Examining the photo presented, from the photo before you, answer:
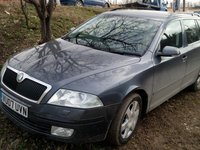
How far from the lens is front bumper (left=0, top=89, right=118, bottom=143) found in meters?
3.07

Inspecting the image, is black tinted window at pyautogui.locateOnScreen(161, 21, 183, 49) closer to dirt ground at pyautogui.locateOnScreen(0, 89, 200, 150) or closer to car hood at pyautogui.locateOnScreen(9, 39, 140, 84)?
car hood at pyautogui.locateOnScreen(9, 39, 140, 84)

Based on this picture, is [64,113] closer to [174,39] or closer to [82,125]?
[82,125]

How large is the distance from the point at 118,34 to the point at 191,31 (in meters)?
1.71

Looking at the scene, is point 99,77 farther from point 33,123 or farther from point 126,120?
point 33,123

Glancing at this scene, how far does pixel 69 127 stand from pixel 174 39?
2.47m

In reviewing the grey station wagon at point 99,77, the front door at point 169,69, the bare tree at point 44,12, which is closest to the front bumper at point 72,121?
the grey station wagon at point 99,77

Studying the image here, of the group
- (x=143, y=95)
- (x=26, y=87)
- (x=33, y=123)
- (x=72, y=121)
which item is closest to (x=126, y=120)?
(x=143, y=95)

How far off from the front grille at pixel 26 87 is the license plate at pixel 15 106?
124 mm

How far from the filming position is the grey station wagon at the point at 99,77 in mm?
3135

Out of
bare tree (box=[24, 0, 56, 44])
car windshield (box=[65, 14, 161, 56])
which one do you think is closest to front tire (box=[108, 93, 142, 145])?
car windshield (box=[65, 14, 161, 56])

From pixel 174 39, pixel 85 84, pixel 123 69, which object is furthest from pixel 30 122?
pixel 174 39

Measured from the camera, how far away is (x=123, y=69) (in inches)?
143

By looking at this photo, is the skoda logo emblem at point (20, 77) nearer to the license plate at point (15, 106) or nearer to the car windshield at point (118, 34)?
the license plate at point (15, 106)

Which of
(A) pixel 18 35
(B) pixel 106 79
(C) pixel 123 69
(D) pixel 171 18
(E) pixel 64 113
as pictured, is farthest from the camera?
(A) pixel 18 35
